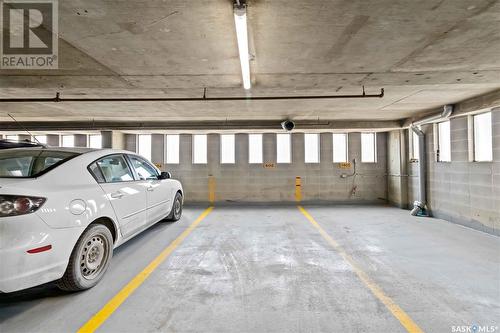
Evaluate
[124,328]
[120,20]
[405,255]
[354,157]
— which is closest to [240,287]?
[124,328]

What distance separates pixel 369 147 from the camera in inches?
348

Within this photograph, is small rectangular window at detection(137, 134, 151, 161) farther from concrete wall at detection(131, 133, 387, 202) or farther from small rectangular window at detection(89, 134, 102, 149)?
small rectangular window at detection(89, 134, 102, 149)

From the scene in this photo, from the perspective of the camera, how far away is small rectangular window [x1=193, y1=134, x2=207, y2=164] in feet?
29.6

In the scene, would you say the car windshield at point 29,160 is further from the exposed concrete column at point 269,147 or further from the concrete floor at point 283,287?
the exposed concrete column at point 269,147

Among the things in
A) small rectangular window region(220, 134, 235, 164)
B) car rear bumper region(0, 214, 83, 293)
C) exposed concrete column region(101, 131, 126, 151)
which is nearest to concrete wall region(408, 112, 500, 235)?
small rectangular window region(220, 134, 235, 164)

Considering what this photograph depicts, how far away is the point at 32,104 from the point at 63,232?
4.75 meters

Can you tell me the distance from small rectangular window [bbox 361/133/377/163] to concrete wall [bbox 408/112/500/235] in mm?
2039

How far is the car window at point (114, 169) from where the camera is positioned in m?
3.08

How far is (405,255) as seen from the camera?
3646 millimetres

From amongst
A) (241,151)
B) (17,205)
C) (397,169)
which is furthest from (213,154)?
(17,205)

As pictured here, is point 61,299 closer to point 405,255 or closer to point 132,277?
point 132,277

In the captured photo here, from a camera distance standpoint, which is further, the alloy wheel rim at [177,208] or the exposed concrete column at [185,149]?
the exposed concrete column at [185,149]

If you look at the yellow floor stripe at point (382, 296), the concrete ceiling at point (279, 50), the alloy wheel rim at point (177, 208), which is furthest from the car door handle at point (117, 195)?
the yellow floor stripe at point (382, 296)

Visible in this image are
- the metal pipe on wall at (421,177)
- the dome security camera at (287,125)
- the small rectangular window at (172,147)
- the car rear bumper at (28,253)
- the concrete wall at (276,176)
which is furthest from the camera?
the small rectangular window at (172,147)
